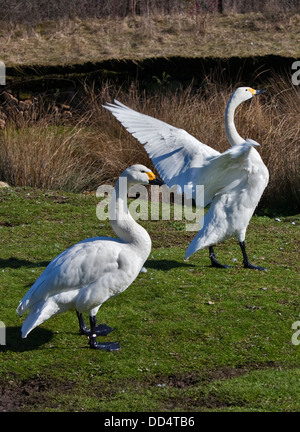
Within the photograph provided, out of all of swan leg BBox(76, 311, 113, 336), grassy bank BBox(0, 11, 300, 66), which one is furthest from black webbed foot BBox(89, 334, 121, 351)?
grassy bank BBox(0, 11, 300, 66)

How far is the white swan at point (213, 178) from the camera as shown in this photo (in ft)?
24.1

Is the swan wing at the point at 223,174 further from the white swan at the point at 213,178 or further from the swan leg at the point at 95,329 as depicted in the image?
the swan leg at the point at 95,329

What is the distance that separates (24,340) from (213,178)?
109 inches

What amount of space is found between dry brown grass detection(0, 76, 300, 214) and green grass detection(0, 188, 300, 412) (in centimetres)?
311

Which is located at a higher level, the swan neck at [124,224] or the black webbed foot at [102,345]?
the swan neck at [124,224]

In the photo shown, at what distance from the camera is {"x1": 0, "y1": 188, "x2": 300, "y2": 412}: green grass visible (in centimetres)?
491

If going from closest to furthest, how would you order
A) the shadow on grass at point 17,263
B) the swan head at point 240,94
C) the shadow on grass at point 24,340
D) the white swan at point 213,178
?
the shadow on grass at point 24,340 < the white swan at point 213,178 < the shadow on grass at point 17,263 < the swan head at point 240,94

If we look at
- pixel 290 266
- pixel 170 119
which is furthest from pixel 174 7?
pixel 290 266

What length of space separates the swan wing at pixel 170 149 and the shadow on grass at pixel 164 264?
890 mm

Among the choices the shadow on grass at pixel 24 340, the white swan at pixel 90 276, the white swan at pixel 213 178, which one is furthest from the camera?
the white swan at pixel 213 178

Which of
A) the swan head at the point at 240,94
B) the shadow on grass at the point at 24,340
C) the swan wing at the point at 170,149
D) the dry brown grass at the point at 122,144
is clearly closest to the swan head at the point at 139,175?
the shadow on grass at the point at 24,340

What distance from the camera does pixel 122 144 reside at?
12375 millimetres

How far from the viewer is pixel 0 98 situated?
15773 millimetres

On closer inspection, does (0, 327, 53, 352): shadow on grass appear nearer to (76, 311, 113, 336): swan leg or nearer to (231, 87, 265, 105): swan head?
(76, 311, 113, 336): swan leg
